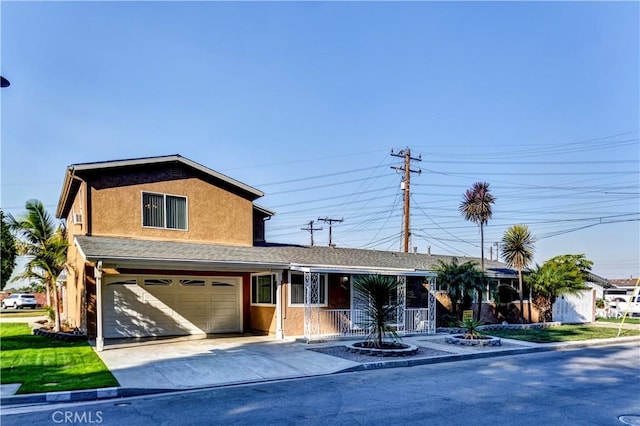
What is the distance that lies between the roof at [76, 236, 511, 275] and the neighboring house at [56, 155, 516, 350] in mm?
46

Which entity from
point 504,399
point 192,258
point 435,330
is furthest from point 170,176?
point 504,399

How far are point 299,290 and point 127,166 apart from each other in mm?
7630

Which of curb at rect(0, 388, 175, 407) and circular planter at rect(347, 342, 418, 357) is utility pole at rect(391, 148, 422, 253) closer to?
circular planter at rect(347, 342, 418, 357)

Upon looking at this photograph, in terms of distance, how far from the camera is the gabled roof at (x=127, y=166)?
53.2ft

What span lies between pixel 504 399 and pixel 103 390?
7.27m

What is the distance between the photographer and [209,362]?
12289 millimetres

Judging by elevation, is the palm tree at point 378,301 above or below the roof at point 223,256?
below

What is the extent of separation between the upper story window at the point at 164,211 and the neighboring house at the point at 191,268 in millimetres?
36

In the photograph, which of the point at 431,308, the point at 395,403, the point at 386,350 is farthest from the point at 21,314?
the point at 395,403

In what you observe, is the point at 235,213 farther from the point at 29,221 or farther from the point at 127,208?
the point at 29,221

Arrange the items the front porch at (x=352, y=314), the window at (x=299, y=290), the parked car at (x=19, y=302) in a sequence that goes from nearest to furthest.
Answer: the front porch at (x=352, y=314)
the window at (x=299, y=290)
the parked car at (x=19, y=302)

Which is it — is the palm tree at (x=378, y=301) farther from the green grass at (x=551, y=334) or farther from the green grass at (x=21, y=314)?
the green grass at (x=21, y=314)

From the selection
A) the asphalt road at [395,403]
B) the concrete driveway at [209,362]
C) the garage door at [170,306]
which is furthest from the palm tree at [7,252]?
the asphalt road at [395,403]

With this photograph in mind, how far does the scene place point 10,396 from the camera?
8.27 metres
